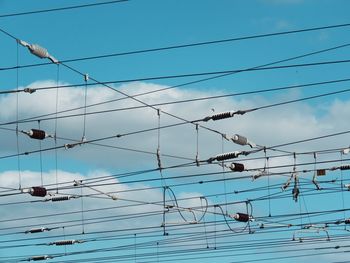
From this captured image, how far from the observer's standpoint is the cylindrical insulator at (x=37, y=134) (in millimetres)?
32875

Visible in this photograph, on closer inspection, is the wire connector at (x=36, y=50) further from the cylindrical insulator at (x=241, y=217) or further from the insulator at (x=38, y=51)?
the cylindrical insulator at (x=241, y=217)

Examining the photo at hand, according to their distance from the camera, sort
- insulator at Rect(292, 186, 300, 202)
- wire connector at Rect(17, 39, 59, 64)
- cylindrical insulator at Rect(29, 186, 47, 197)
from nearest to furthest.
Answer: wire connector at Rect(17, 39, 59, 64), cylindrical insulator at Rect(29, 186, 47, 197), insulator at Rect(292, 186, 300, 202)

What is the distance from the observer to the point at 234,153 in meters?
31.9

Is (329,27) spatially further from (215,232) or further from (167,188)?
(215,232)

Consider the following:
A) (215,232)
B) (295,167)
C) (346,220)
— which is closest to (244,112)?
(295,167)

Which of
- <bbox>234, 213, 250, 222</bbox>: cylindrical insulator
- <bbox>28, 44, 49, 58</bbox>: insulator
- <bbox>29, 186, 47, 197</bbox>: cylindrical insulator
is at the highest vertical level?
<bbox>28, 44, 49, 58</bbox>: insulator

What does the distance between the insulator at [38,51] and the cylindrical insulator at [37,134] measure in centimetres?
539

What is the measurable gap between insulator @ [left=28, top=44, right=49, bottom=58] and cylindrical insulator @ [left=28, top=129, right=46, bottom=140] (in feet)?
17.7

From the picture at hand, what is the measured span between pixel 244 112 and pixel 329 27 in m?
3.69

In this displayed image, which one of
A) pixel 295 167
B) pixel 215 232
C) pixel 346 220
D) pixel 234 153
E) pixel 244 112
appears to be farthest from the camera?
pixel 215 232

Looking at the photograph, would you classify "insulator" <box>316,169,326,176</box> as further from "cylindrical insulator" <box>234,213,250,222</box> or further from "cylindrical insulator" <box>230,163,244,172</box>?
"cylindrical insulator" <box>230,163,244,172</box>

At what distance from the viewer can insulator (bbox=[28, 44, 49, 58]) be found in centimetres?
2756

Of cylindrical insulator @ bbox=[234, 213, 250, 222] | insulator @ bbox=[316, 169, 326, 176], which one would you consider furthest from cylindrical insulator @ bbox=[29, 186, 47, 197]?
insulator @ bbox=[316, 169, 326, 176]

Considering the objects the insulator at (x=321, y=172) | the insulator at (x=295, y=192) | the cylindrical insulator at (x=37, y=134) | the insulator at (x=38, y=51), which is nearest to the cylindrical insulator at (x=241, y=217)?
the insulator at (x=295, y=192)
